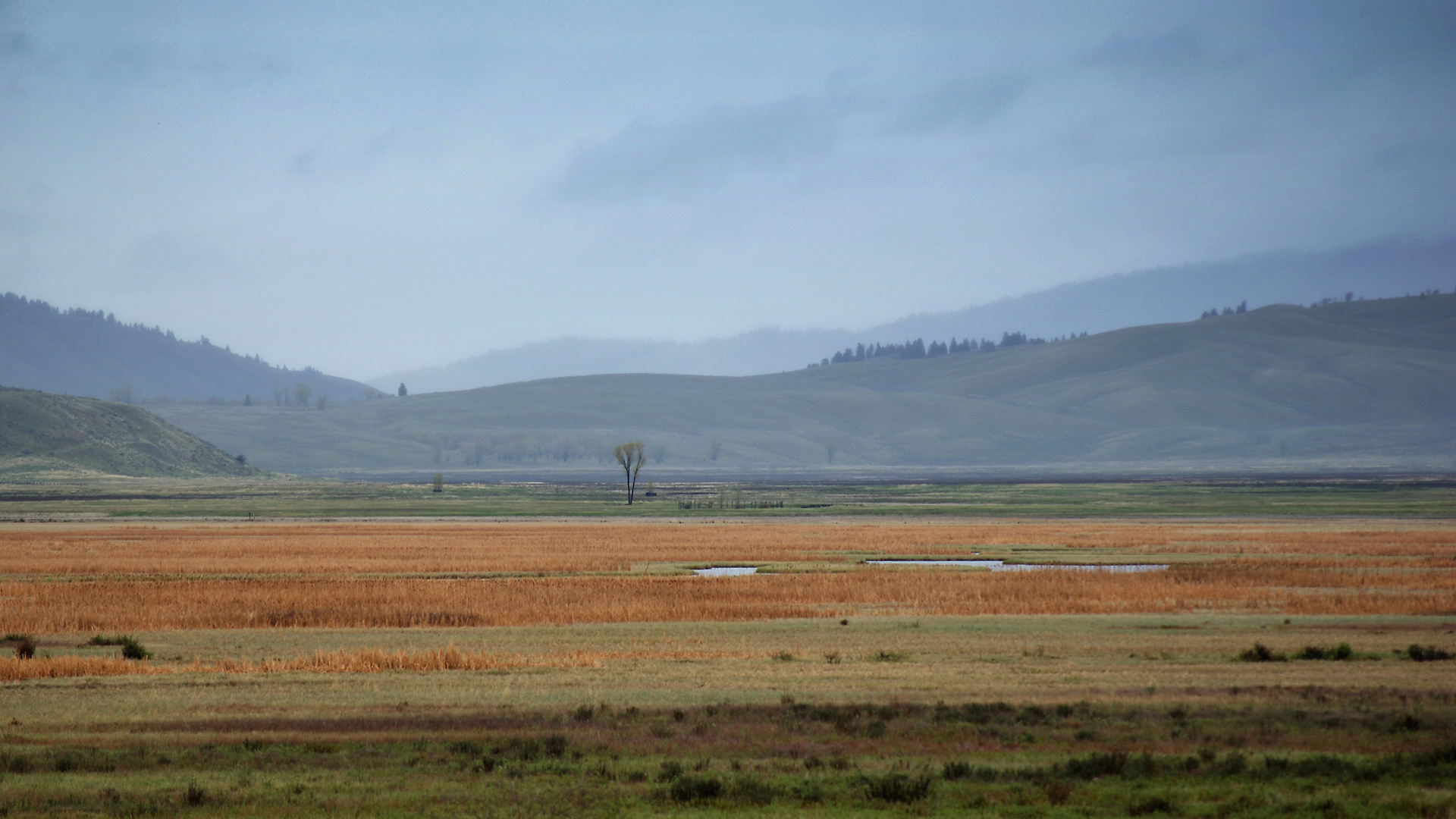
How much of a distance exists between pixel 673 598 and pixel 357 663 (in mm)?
17361

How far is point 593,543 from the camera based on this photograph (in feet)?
246

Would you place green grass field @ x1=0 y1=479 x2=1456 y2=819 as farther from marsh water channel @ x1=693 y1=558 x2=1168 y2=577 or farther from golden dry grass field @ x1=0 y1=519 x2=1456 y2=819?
marsh water channel @ x1=693 y1=558 x2=1168 y2=577

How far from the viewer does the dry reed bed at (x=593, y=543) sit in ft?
193

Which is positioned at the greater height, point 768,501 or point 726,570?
point 726,570

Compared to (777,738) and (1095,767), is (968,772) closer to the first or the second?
(1095,767)

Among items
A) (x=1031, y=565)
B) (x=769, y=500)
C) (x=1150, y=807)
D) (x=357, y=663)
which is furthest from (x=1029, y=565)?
(x=769, y=500)

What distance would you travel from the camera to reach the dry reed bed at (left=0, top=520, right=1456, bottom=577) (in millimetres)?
58812

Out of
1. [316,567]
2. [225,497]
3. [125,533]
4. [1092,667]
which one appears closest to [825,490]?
[225,497]

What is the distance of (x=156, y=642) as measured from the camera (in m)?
31.3

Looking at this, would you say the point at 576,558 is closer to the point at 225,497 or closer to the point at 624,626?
the point at 624,626

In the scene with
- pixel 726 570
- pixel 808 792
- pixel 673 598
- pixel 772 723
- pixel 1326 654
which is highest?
pixel 808 792

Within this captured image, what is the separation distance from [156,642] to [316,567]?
87.7 feet

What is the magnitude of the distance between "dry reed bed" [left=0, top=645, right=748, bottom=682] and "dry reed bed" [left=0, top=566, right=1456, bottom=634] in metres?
8.38

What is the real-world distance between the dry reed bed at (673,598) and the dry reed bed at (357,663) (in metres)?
8.38
